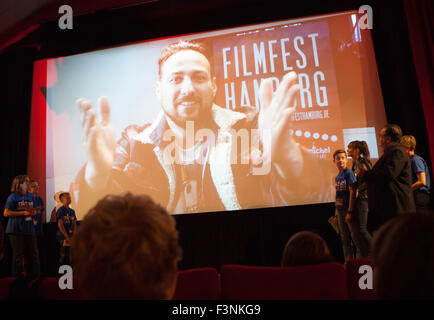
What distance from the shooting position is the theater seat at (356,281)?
123 cm

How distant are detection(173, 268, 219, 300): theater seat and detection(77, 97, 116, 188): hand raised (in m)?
3.78

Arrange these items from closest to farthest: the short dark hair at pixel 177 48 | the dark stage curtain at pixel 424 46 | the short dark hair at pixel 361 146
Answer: the short dark hair at pixel 361 146 → the dark stage curtain at pixel 424 46 → the short dark hair at pixel 177 48

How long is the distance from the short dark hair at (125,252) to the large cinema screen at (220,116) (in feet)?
11.6

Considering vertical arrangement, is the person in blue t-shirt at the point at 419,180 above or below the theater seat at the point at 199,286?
above

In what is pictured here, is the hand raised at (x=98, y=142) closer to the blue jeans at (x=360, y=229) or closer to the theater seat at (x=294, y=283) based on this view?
the blue jeans at (x=360, y=229)

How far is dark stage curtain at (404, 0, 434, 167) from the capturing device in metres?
3.96

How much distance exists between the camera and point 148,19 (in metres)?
5.19

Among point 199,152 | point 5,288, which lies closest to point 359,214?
point 199,152

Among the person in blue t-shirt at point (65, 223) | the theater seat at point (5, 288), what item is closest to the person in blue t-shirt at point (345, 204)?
the theater seat at point (5, 288)

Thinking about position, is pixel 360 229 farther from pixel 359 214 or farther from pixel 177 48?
pixel 177 48

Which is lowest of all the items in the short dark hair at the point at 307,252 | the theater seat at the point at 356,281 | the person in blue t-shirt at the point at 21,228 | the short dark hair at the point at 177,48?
the theater seat at the point at 356,281

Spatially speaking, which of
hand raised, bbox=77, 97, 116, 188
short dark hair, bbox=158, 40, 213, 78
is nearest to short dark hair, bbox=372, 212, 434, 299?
short dark hair, bbox=158, 40, 213, 78

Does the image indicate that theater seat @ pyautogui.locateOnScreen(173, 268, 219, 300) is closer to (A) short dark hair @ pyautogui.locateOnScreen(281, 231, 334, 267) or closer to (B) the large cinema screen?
(A) short dark hair @ pyautogui.locateOnScreen(281, 231, 334, 267)

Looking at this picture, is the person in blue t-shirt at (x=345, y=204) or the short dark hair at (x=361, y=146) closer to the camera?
the short dark hair at (x=361, y=146)
